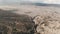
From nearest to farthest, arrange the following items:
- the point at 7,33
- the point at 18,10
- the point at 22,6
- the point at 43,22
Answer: the point at 7,33, the point at 43,22, the point at 18,10, the point at 22,6

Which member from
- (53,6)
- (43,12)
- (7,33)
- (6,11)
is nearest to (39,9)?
(43,12)

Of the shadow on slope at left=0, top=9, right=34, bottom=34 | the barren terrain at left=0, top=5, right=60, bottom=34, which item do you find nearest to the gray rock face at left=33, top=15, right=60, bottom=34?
the barren terrain at left=0, top=5, right=60, bottom=34

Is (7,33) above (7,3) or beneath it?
beneath

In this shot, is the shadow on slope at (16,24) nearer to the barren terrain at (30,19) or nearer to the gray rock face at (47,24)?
the barren terrain at (30,19)

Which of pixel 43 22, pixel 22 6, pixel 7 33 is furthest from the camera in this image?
pixel 22 6

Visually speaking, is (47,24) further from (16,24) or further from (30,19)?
(16,24)

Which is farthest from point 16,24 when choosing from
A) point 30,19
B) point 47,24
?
point 47,24

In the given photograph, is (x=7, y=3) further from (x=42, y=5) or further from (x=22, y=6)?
(x=42, y=5)

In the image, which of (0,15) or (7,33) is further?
(0,15)

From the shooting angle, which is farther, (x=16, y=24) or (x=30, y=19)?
(x=30, y=19)

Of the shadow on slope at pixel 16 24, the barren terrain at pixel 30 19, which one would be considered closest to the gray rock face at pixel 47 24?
the barren terrain at pixel 30 19

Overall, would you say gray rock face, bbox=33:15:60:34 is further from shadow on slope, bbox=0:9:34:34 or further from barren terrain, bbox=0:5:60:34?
shadow on slope, bbox=0:9:34:34
